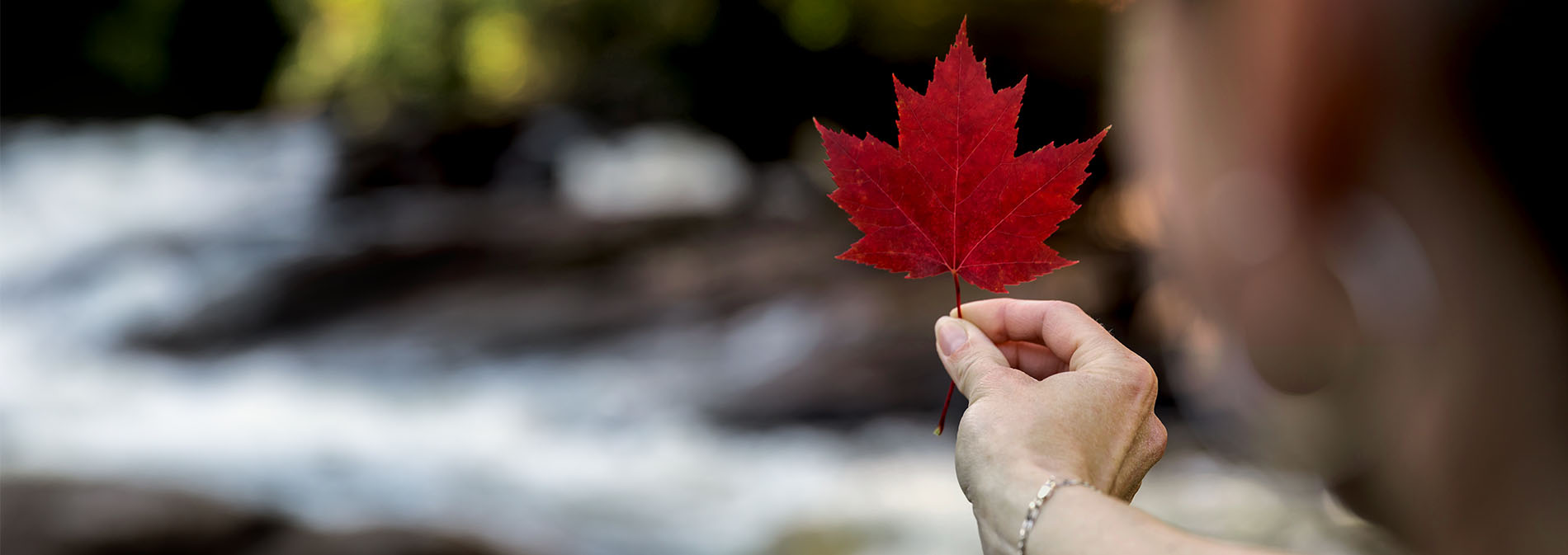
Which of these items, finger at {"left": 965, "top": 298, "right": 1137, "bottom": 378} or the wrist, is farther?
finger at {"left": 965, "top": 298, "right": 1137, "bottom": 378}

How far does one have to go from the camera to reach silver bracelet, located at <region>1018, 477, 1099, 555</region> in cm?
76

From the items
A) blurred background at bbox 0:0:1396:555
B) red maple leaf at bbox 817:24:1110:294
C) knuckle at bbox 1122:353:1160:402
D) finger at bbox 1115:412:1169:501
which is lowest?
finger at bbox 1115:412:1169:501

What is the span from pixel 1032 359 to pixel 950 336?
0.12 meters

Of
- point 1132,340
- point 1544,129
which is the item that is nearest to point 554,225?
point 1132,340

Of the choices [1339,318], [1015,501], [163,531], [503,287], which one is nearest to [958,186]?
[1015,501]

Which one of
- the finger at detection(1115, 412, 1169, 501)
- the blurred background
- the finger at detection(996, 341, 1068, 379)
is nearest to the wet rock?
the blurred background

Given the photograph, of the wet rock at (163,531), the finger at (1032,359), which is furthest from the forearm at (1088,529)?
the wet rock at (163,531)

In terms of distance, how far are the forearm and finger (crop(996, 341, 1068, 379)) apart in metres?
Result: 0.28

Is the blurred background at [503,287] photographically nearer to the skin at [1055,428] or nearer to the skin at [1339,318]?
the skin at [1339,318]

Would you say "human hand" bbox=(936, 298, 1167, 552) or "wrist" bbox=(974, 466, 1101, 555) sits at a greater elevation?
"human hand" bbox=(936, 298, 1167, 552)

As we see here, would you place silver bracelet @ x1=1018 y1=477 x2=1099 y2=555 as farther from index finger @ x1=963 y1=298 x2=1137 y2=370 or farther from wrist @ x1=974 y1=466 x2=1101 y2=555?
index finger @ x1=963 y1=298 x2=1137 y2=370

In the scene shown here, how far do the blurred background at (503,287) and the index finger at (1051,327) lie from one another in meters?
2.54

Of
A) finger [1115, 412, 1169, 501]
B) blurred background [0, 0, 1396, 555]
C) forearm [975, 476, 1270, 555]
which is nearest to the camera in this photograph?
forearm [975, 476, 1270, 555]

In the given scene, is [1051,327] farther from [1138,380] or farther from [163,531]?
[163,531]
